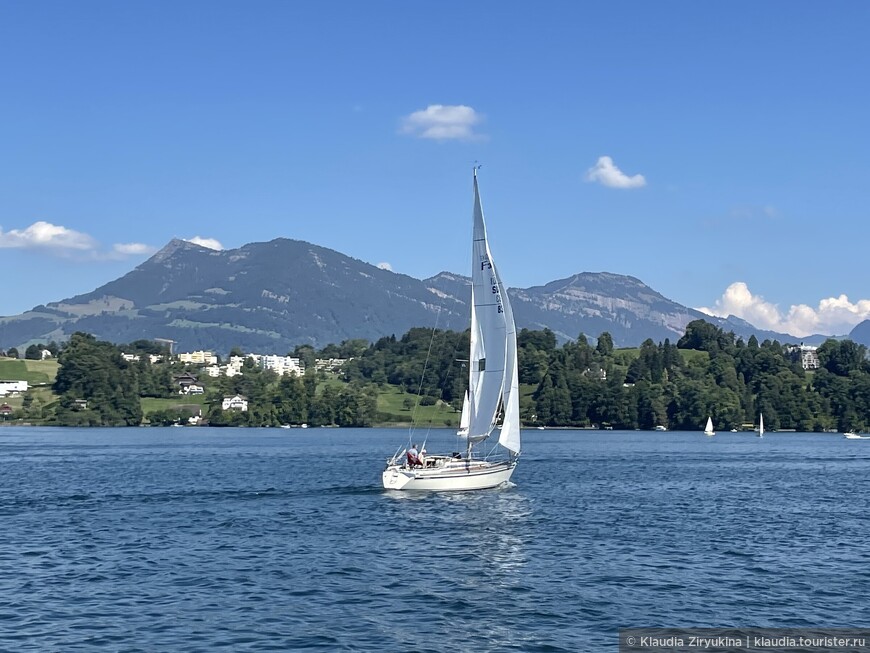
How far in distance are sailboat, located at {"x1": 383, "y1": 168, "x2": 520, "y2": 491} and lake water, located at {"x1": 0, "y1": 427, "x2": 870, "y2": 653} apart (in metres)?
1.47

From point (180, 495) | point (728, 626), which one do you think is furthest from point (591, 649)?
point (180, 495)

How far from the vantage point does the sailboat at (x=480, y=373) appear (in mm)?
73500

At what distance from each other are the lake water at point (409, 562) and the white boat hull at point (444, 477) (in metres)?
1.08

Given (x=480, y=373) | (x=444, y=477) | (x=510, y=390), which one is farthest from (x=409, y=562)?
(x=510, y=390)

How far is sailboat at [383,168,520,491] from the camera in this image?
73500 mm

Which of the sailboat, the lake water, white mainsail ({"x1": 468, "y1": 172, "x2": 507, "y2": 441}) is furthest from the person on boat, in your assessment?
white mainsail ({"x1": 468, "y1": 172, "x2": 507, "y2": 441})

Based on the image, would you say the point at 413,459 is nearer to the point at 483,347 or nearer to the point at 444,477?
the point at 444,477

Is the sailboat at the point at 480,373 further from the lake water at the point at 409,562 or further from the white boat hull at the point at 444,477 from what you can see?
the lake water at the point at 409,562

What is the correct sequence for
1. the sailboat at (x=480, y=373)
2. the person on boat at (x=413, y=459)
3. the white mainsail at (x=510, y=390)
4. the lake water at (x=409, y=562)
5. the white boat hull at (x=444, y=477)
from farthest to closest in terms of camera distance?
1. the person on boat at (x=413, y=459)
2. the white mainsail at (x=510, y=390)
3. the sailboat at (x=480, y=373)
4. the white boat hull at (x=444, y=477)
5. the lake water at (x=409, y=562)

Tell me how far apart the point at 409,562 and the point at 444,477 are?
27.0 m

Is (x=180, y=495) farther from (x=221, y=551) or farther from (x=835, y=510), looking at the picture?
(x=835, y=510)

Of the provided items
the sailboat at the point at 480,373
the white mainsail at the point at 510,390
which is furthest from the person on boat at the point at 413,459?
the white mainsail at the point at 510,390

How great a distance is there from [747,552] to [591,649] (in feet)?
67.9

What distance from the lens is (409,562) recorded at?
46.5 m
